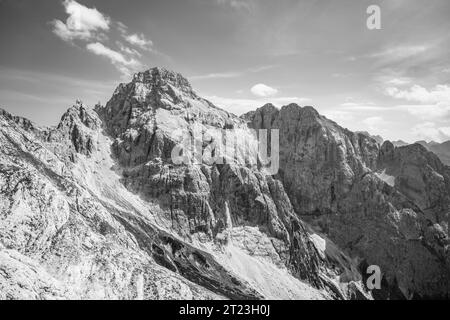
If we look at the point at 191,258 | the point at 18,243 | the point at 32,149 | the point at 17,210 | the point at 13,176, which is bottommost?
the point at 191,258

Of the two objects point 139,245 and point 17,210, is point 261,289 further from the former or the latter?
point 17,210

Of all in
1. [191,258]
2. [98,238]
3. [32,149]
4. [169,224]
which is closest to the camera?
[98,238]

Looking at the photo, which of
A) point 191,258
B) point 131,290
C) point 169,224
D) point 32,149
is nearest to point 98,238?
point 131,290

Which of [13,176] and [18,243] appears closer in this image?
[18,243]

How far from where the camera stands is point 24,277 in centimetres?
7875

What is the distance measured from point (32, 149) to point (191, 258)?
91013 mm

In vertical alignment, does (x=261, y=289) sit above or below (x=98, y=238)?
below

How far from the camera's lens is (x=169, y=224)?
19488cm

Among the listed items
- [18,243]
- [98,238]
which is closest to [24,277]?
[18,243]

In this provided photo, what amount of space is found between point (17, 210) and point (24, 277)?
84.1 feet
